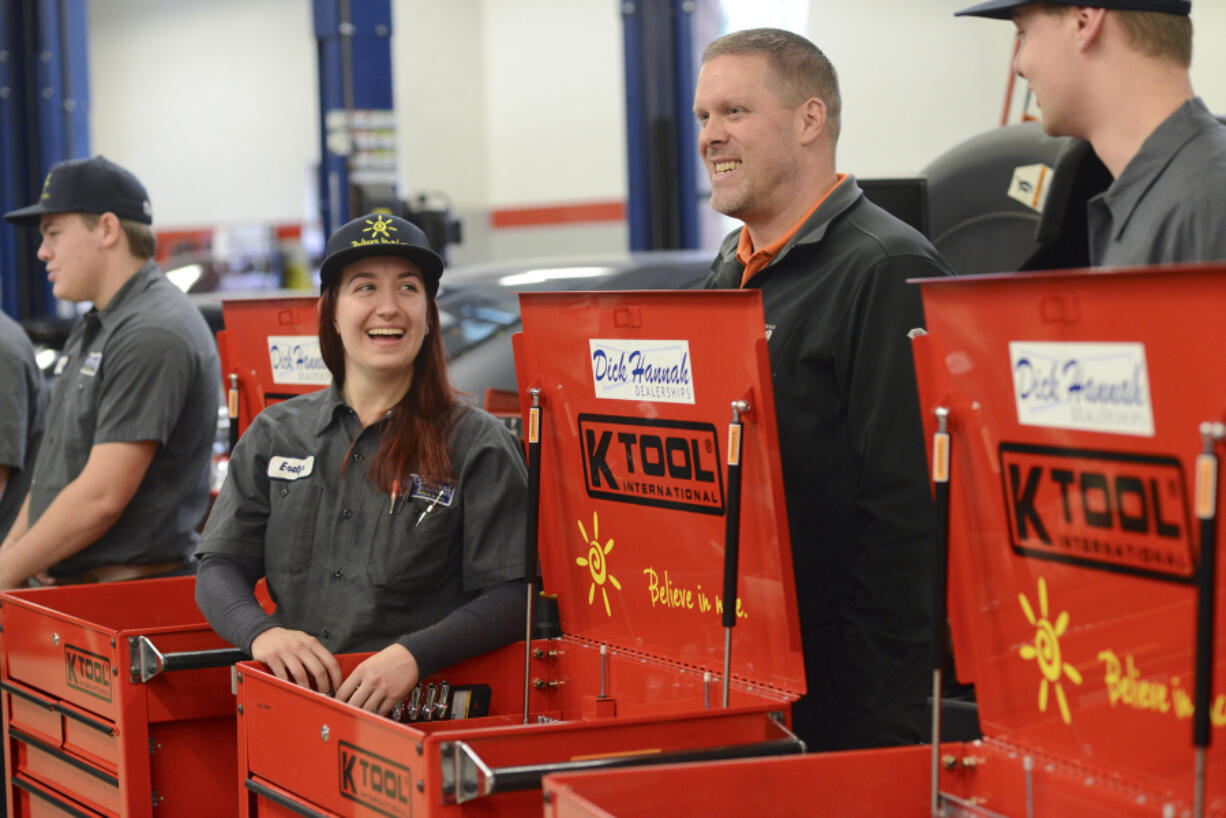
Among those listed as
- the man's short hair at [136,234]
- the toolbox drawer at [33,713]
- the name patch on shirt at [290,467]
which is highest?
the man's short hair at [136,234]

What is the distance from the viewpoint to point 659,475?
2.15 m

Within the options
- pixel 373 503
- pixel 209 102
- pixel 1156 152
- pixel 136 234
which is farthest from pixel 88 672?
pixel 209 102

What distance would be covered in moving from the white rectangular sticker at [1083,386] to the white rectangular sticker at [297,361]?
1.98 meters

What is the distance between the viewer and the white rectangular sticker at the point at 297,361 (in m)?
3.24

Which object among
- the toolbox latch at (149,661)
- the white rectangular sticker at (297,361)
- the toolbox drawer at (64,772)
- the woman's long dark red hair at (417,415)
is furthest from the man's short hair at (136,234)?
the toolbox latch at (149,661)

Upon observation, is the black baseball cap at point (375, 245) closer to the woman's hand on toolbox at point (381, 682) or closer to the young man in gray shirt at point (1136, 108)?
the woman's hand on toolbox at point (381, 682)

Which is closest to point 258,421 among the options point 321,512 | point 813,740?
point 321,512

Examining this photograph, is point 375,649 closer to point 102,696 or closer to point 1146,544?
point 102,696

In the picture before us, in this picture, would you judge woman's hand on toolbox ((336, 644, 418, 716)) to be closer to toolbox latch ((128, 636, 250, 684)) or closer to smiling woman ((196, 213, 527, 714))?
smiling woman ((196, 213, 527, 714))

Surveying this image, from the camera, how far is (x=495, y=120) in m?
15.0

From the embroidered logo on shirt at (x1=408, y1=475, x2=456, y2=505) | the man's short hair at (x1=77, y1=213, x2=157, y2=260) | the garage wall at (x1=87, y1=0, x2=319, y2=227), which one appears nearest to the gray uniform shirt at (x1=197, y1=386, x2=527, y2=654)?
the embroidered logo on shirt at (x1=408, y1=475, x2=456, y2=505)

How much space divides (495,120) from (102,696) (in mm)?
12857

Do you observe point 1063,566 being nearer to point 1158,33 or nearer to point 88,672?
point 1158,33

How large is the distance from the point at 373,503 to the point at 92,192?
1.61 metres
